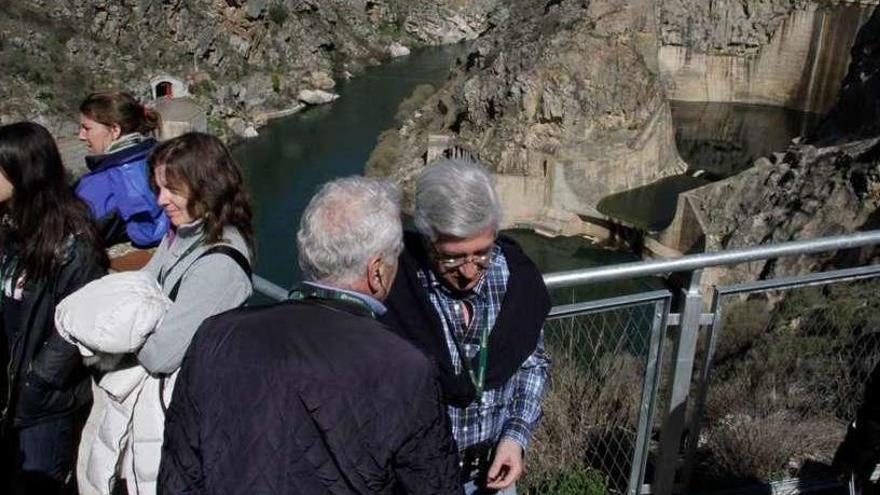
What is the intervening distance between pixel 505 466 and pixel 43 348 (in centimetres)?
164

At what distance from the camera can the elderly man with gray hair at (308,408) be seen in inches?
80.5

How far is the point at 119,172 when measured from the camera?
354 cm

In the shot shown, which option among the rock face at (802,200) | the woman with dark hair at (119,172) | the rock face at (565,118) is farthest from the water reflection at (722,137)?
the woman with dark hair at (119,172)

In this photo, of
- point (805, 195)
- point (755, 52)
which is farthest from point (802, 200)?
point (755, 52)

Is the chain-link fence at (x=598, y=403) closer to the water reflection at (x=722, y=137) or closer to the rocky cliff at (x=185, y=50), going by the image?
the water reflection at (x=722, y=137)

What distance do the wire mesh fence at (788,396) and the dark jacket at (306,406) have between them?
182 cm

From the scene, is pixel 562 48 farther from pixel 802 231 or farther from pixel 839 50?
pixel 802 231

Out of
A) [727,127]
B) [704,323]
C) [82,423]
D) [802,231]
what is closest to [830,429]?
[704,323]

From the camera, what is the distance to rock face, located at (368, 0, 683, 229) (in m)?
45.5

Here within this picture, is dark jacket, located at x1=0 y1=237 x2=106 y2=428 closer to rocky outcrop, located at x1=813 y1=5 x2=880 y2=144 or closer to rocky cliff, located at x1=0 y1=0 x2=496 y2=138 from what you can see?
rocky outcrop, located at x1=813 y1=5 x2=880 y2=144

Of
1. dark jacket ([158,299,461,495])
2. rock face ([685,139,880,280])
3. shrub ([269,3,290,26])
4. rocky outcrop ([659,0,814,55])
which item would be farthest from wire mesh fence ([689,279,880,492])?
shrub ([269,3,290,26])

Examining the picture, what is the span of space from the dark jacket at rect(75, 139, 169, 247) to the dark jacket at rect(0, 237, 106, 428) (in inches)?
12.2

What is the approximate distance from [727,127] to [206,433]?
216ft

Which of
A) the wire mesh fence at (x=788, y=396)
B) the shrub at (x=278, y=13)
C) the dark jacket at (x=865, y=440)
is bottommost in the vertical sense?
the shrub at (x=278, y=13)
